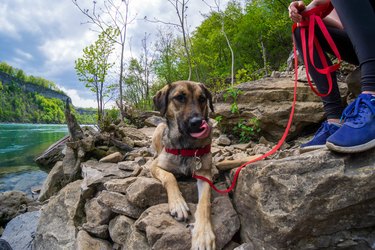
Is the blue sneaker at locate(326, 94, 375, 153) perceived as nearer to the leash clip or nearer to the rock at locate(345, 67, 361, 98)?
the leash clip

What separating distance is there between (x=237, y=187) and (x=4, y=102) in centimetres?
12899

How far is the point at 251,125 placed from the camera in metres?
5.64

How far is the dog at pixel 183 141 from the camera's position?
8.77ft

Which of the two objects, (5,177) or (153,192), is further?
(5,177)

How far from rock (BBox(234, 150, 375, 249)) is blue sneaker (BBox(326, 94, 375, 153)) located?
116 mm

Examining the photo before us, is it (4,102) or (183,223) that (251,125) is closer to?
(183,223)

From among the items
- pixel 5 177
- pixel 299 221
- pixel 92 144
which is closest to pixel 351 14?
pixel 299 221

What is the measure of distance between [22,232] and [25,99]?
13189cm

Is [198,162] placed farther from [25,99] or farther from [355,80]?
[25,99]

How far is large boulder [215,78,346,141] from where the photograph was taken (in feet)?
16.5

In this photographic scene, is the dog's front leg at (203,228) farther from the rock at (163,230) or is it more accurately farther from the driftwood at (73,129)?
the driftwood at (73,129)

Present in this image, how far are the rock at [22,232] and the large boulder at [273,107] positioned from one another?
5.23 meters

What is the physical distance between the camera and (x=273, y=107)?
550cm

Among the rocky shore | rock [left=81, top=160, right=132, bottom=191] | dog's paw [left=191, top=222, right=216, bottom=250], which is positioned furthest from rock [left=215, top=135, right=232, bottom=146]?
dog's paw [left=191, top=222, right=216, bottom=250]
